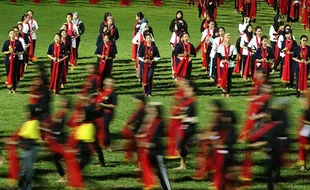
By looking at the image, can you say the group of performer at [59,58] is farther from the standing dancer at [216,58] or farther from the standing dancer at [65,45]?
the standing dancer at [216,58]

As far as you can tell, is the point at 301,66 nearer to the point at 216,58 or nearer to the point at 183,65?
the point at 216,58

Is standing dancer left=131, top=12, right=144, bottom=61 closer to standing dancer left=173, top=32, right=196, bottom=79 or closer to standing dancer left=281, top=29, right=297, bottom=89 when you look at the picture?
standing dancer left=173, top=32, right=196, bottom=79

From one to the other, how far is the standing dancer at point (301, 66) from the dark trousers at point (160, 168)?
11.1 m

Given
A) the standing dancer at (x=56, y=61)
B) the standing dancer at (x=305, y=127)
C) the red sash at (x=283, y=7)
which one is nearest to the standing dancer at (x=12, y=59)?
the standing dancer at (x=56, y=61)

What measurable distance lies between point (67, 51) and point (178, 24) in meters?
4.31

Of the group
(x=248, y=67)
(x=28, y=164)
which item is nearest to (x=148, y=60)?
(x=248, y=67)

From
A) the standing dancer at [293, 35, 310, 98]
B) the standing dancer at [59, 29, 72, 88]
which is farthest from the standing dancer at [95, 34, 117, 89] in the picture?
the standing dancer at [293, 35, 310, 98]

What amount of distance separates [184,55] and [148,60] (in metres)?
1.19

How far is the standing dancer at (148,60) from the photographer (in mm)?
25938

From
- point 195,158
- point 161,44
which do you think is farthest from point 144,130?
point 161,44

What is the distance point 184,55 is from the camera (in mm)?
26609

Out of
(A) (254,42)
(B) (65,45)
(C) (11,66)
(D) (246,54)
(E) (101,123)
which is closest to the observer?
(E) (101,123)

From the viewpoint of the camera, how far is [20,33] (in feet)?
90.8

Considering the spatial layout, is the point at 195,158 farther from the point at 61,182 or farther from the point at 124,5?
the point at 124,5
